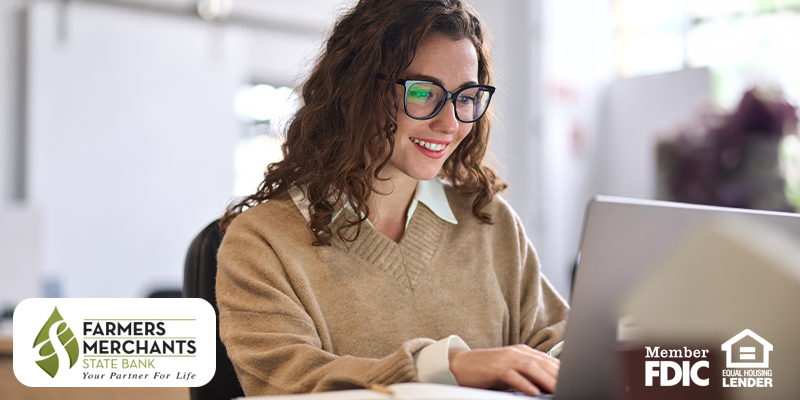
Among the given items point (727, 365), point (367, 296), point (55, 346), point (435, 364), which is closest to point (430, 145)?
point (367, 296)

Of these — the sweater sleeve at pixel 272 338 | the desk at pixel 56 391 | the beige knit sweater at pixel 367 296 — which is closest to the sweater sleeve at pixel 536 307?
the beige knit sweater at pixel 367 296

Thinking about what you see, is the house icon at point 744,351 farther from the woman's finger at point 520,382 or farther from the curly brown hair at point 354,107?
the curly brown hair at point 354,107

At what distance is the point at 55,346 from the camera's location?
1548 millimetres

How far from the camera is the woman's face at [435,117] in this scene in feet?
4.43

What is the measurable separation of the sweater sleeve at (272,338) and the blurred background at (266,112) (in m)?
1.99

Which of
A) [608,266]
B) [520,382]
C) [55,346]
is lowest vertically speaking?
[55,346]

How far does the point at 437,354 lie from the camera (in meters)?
0.99

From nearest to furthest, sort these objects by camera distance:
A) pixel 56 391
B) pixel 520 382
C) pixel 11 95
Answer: pixel 520 382 → pixel 56 391 → pixel 11 95

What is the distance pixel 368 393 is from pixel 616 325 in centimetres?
31

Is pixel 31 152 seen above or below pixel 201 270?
above

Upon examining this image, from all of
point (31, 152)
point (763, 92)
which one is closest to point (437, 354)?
point (763, 92)

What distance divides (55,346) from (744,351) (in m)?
1.37

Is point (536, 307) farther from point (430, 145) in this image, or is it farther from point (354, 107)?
point (354, 107)

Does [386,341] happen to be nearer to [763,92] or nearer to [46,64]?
[763,92]
